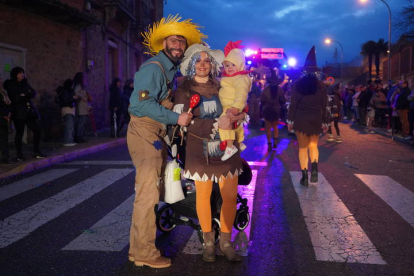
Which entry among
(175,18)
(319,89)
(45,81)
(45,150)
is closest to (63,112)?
(45,150)

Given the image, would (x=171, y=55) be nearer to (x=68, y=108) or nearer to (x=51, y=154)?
(x=51, y=154)

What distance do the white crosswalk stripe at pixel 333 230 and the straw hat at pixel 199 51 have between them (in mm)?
1984

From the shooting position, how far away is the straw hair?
3.38 meters

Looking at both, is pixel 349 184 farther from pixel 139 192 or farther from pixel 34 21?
pixel 34 21

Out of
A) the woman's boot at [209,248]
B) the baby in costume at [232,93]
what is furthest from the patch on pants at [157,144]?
the woman's boot at [209,248]

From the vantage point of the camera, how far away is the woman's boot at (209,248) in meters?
3.36

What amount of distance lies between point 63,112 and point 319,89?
7.66 metres

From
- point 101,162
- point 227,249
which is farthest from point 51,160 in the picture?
point 227,249

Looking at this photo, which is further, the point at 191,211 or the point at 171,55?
the point at 191,211

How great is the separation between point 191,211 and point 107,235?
102cm

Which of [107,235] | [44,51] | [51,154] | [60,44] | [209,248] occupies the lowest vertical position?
[107,235]

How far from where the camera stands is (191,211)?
3727 mm

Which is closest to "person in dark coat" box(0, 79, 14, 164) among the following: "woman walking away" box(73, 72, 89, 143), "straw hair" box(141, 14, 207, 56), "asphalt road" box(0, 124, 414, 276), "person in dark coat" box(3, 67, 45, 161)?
"person in dark coat" box(3, 67, 45, 161)

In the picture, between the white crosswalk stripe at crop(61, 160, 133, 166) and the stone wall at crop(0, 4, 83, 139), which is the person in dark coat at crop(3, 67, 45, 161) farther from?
the stone wall at crop(0, 4, 83, 139)
